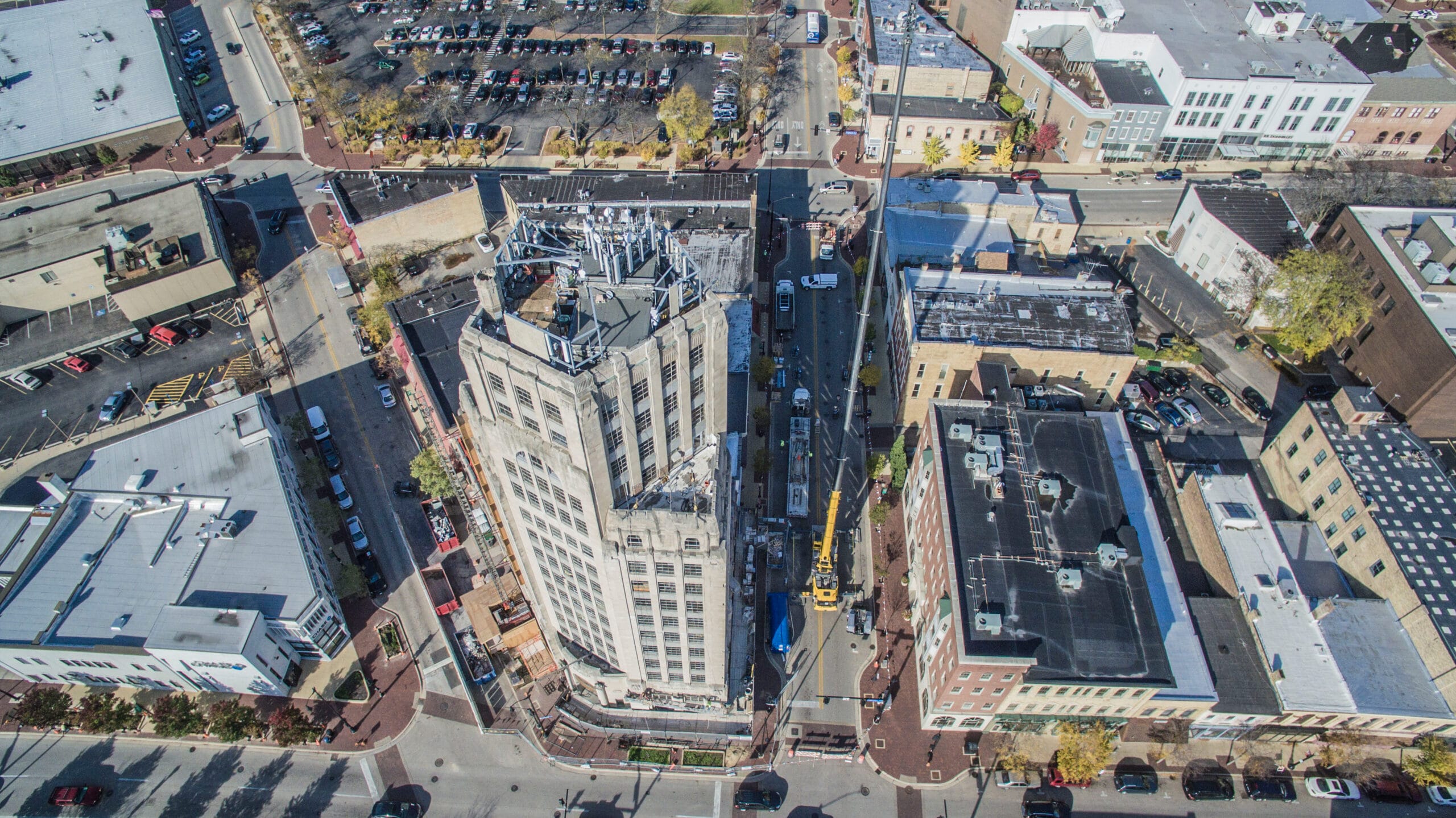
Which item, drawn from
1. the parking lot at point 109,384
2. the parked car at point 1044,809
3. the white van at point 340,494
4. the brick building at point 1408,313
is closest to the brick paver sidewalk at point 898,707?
the parked car at point 1044,809

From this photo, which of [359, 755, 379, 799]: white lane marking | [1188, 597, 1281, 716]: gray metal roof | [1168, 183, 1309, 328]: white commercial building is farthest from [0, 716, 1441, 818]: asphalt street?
[1168, 183, 1309, 328]: white commercial building

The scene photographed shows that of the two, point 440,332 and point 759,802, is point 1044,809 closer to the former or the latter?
point 759,802

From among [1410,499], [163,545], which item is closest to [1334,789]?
[1410,499]

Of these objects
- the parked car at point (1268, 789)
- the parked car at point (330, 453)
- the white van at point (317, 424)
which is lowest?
the parked car at point (1268, 789)

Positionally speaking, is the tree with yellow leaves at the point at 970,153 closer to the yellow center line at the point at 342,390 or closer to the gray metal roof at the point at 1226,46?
the gray metal roof at the point at 1226,46

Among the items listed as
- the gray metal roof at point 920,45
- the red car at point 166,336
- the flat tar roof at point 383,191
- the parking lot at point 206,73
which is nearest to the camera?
the red car at point 166,336

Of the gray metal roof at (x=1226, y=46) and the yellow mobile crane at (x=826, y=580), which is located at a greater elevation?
the gray metal roof at (x=1226, y=46)

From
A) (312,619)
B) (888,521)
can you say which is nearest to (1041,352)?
A: (888,521)
